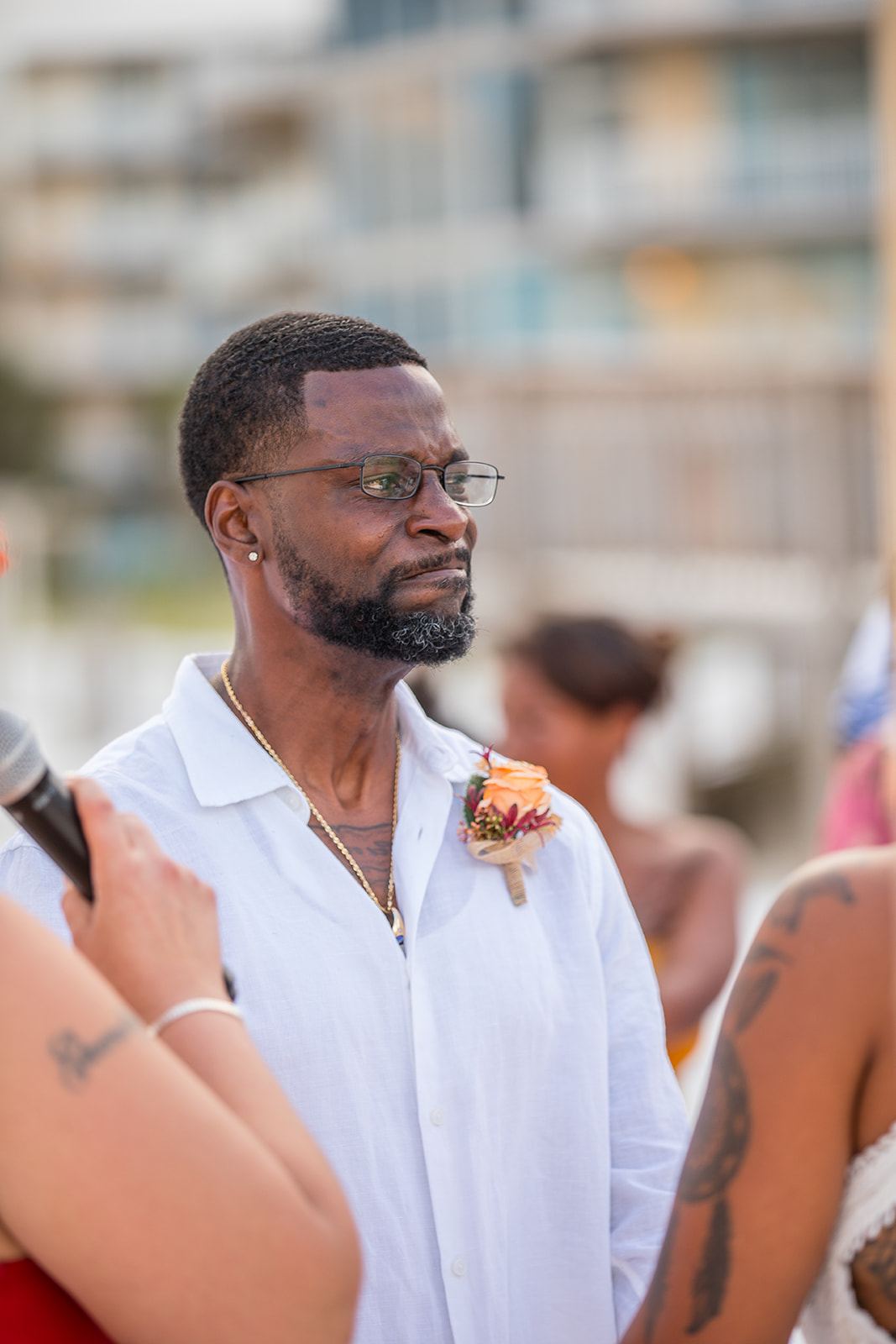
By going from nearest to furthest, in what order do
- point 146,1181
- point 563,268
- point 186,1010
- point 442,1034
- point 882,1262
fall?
point 146,1181 < point 186,1010 < point 882,1262 < point 442,1034 < point 563,268

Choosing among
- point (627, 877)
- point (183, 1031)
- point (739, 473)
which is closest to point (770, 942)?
point (183, 1031)

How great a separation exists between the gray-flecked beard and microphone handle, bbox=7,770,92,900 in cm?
85

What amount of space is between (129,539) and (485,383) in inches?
1856

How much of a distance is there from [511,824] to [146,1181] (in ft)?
3.43

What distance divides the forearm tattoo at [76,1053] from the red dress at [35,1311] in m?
0.20

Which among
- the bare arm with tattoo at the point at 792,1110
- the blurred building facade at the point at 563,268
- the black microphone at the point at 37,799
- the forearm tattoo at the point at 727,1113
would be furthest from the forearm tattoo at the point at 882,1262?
the blurred building facade at the point at 563,268

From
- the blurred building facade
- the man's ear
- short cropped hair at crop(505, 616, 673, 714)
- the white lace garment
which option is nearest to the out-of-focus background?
the blurred building facade

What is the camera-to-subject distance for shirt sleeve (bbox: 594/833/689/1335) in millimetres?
2145

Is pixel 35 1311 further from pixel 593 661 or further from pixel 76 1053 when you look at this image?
pixel 593 661

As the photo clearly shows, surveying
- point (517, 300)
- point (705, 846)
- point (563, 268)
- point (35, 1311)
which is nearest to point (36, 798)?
point (35, 1311)

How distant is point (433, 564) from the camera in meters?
2.16

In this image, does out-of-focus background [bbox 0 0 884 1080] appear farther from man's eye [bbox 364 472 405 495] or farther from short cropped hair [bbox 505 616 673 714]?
man's eye [bbox 364 472 405 495]

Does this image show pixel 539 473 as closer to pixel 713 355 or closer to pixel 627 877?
pixel 713 355

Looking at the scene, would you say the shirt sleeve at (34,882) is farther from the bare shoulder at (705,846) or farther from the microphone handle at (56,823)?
the bare shoulder at (705,846)
